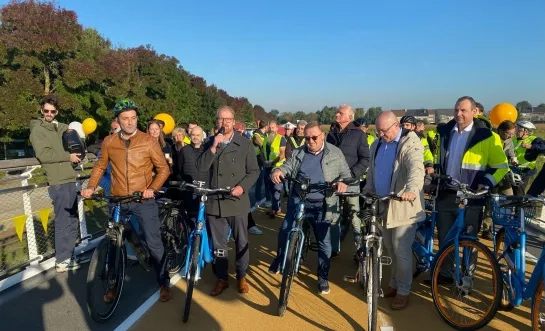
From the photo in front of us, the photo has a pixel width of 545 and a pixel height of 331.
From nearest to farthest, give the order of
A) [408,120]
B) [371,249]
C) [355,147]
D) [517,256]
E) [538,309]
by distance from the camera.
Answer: [538,309] < [517,256] < [371,249] < [355,147] < [408,120]

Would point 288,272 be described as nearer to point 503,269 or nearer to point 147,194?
point 147,194

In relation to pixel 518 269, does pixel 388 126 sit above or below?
above

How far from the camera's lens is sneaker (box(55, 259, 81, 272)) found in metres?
4.96

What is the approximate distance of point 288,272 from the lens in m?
3.82

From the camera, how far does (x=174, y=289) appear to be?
457cm

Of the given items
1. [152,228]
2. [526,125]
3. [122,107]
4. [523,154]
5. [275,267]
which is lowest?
[275,267]

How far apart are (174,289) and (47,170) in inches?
86.2

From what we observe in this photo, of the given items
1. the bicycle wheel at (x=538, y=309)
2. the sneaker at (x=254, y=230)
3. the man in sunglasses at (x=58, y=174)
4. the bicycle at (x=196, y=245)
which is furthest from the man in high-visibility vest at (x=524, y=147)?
the man in sunglasses at (x=58, y=174)

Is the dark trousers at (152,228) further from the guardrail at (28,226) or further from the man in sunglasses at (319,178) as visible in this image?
the guardrail at (28,226)

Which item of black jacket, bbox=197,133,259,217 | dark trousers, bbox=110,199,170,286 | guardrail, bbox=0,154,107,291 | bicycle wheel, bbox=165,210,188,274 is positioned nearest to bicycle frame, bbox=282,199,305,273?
black jacket, bbox=197,133,259,217

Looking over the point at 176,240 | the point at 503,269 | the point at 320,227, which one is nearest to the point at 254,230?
the point at 176,240

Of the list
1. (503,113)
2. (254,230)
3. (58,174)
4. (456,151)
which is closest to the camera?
(456,151)

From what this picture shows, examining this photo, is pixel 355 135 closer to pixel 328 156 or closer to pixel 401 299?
pixel 328 156

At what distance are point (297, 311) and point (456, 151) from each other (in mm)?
2472
